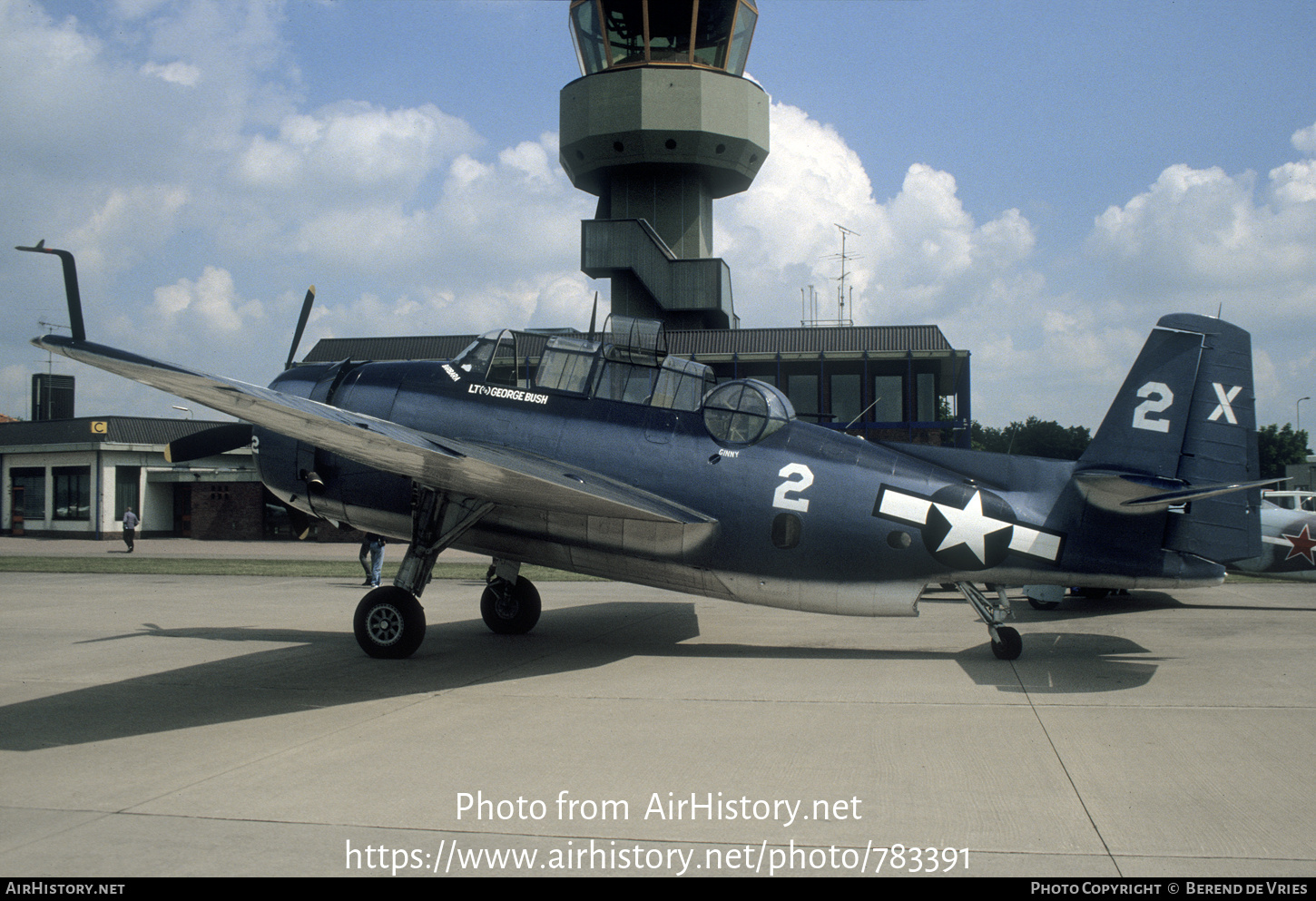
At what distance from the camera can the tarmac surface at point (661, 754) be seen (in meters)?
4.42

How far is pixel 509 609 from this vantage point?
39.4 ft

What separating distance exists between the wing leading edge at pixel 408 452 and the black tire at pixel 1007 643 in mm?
3508

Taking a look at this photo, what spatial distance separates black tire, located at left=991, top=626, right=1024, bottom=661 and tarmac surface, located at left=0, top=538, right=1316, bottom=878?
1.13ft

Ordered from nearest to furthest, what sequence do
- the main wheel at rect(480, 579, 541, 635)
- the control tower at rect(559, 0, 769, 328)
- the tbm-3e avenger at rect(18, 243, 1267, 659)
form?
the tbm-3e avenger at rect(18, 243, 1267, 659) < the main wheel at rect(480, 579, 541, 635) < the control tower at rect(559, 0, 769, 328)

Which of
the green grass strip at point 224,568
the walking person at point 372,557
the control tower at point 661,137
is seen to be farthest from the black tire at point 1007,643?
the control tower at point 661,137

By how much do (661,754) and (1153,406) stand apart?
660 cm

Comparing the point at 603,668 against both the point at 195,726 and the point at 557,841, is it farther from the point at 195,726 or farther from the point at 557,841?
the point at 557,841

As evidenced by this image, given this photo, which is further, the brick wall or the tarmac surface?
the brick wall

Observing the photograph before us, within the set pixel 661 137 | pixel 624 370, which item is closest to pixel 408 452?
pixel 624 370

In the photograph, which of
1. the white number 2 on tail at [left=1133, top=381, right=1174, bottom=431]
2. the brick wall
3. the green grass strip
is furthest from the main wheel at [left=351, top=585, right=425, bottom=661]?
the brick wall

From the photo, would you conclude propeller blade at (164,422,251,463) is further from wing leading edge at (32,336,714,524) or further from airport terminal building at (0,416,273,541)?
airport terminal building at (0,416,273,541)

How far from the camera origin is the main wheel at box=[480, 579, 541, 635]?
12.0 metres

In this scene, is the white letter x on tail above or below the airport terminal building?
above

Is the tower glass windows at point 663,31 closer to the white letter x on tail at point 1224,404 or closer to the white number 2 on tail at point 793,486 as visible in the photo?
the white number 2 on tail at point 793,486
